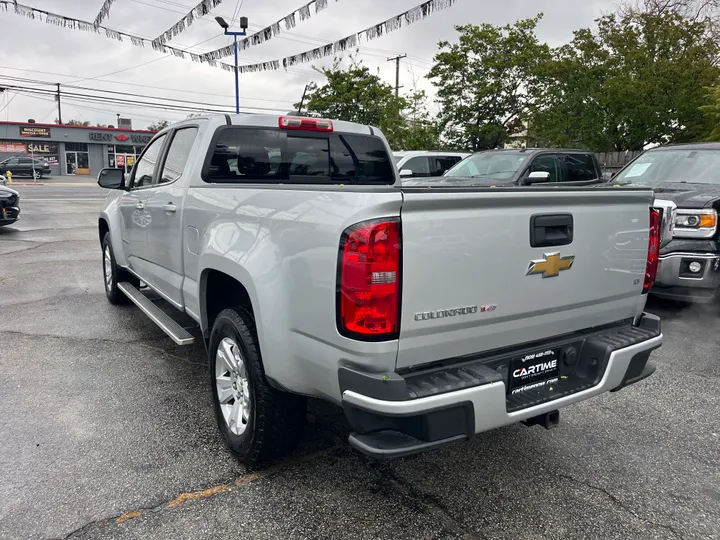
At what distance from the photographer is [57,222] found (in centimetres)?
1535

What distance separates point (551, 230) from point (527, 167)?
703 centimetres

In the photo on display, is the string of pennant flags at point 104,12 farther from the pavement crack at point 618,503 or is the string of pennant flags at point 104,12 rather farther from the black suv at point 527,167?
the pavement crack at point 618,503

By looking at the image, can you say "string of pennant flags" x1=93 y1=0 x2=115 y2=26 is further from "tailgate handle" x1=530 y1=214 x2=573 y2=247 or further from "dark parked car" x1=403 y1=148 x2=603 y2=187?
"tailgate handle" x1=530 y1=214 x2=573 y2=247

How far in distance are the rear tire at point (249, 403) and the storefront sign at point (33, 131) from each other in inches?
2233

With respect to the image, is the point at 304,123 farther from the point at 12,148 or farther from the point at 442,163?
the point at 12,148

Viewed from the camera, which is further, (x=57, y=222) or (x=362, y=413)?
(x=57, y=222)

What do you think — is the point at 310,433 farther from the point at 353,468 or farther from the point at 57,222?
the point at 57,222

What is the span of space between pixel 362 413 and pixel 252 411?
829mm

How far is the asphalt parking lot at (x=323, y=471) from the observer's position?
2578mm

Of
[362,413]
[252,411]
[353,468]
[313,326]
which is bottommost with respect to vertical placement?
[353,468]

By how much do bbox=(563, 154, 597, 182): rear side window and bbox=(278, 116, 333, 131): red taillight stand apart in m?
6.87

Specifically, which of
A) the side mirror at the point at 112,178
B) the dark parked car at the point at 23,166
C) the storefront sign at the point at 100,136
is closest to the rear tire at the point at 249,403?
the side mirror at the point at 112,178

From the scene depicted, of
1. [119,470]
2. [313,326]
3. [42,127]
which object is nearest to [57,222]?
[119,470]

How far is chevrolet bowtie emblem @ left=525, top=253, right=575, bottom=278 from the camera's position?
100 inches
